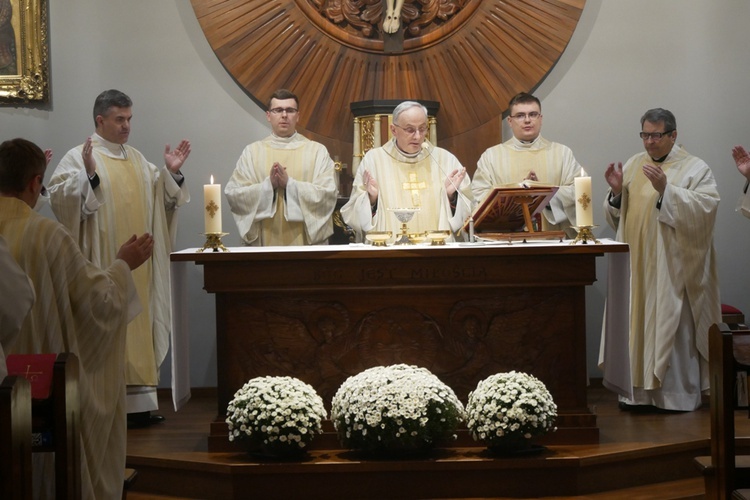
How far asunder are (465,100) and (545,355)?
120 inches

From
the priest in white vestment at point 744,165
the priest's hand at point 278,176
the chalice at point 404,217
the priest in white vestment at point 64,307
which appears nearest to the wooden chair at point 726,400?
the priest in white vestment at point 64,307

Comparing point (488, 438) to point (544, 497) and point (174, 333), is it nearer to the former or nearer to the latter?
point (544, 497)

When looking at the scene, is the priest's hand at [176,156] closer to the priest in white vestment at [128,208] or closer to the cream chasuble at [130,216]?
the priest in white vestment at [128,208]

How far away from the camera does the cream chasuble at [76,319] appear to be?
4.27 meters

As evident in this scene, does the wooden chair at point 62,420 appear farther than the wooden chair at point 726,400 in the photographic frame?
No

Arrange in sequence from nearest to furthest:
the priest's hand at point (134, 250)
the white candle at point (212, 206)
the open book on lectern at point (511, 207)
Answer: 1. the priest's hand at point (134, 250)
2. the white candle at point (212, 206)
3. the open book on lectern at point (511, 207)

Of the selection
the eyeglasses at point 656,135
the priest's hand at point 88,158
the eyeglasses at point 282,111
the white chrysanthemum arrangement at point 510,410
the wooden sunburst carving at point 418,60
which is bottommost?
the white chrysanthemum arrangement at point 510,410

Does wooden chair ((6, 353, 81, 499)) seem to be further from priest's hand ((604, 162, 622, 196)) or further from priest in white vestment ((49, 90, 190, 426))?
priest's hand ((604, 162, 622, 196))

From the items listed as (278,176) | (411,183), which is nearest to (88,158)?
(278,176)

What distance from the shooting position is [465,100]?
8.36 m

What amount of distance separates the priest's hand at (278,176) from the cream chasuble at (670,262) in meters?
2.26

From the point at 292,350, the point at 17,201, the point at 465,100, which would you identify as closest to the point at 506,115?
the point at 465,100

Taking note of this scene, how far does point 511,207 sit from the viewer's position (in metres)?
6.17

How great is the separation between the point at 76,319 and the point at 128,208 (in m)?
2.69
